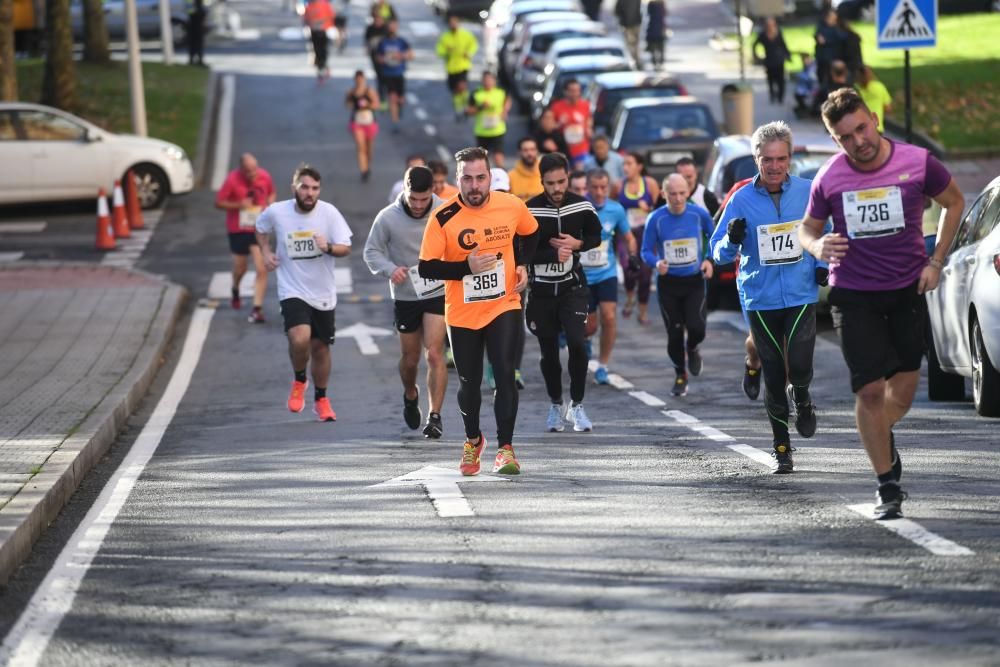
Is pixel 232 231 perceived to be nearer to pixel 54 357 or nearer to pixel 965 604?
pixel 54 357

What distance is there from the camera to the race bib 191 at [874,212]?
31.4 feet

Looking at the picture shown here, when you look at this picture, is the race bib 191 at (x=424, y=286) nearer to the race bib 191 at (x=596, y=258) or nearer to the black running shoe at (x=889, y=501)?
the race bib 191 at (x=596, y=258)

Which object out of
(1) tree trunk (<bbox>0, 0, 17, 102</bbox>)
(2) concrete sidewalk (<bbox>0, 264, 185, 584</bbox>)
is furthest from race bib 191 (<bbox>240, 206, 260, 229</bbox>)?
(1) tree trunk (<bbox>0, 0, 17, 102</bbox>)

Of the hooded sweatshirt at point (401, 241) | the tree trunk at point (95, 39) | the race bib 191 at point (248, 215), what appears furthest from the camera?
the tree trunk at point (95, 39)

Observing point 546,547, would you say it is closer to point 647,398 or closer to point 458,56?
point 647,398

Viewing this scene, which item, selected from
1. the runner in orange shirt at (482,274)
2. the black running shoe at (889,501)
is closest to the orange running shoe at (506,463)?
the runner in orange shirt at (482,274)

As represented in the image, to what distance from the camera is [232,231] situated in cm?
2369

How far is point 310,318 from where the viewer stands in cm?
1536

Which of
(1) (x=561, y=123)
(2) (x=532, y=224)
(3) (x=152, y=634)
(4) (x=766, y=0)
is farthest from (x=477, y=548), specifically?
(4) (x=766, y=0)

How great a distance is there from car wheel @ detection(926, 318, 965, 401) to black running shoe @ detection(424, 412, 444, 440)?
12.6 ft

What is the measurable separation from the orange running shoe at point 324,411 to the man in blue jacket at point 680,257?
2947 millimetres

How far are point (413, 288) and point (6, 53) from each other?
24.0 meters

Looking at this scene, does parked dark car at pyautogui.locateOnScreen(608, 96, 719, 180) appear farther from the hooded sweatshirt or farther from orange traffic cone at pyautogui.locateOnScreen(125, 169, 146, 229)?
the hooded sweatshirt

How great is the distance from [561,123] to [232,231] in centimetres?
730
